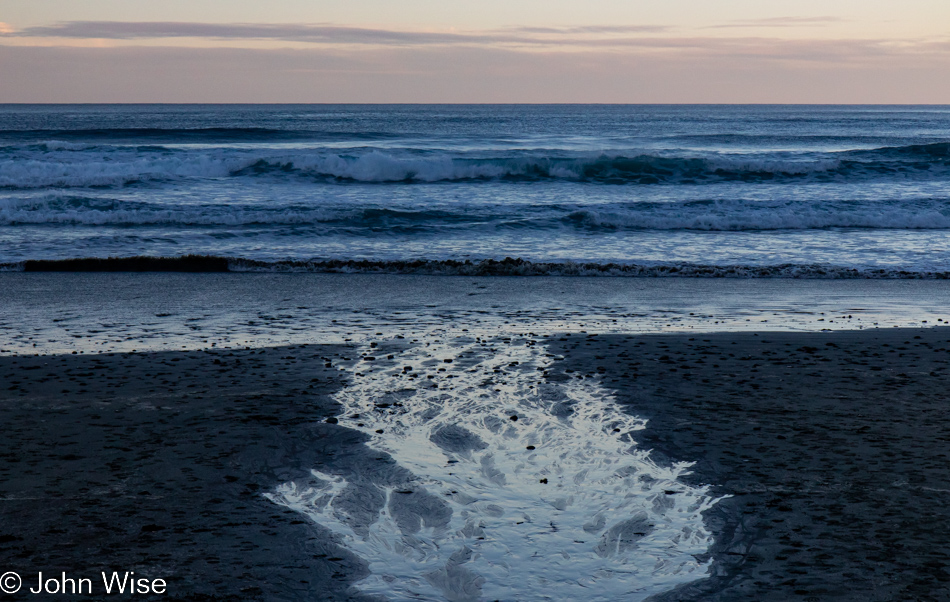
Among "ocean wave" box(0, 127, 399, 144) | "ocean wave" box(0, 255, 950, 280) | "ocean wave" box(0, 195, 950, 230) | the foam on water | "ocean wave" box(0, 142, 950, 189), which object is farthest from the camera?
"ocean wave" box(0, 127, 399, 144)

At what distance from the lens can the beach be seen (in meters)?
3.67

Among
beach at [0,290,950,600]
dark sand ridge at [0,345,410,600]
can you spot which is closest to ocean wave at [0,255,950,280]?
beach at [0,290,950,600]

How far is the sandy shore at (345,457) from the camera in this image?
144 inches

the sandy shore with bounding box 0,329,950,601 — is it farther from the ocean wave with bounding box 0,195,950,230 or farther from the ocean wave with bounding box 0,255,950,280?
the ocean wave with bounding box 0,195,950,230

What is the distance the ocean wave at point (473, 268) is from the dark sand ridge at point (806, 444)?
4464mm

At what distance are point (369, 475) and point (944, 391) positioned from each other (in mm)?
4724

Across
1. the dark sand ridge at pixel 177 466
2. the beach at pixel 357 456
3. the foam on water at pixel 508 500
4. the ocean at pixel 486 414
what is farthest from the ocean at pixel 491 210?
the foam on water at pixel 508 500

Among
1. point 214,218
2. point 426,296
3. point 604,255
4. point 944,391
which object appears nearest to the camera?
point 944,391

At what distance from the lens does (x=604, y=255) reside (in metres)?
14.6

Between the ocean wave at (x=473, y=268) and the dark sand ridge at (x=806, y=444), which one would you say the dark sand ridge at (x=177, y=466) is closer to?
the dark sand ridge at (x=806, y=444)

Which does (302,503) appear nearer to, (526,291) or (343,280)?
(526,291)

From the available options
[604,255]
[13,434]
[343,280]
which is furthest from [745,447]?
[604,255]

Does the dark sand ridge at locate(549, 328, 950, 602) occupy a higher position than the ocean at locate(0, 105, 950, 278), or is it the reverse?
the ocean at locate(0, 105, 950, 278)

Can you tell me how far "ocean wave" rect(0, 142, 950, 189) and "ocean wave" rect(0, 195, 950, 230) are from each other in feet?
23.6
